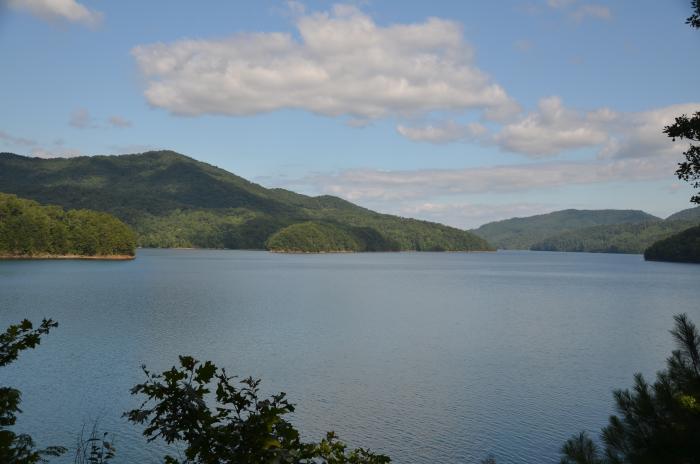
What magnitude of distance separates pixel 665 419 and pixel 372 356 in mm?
33854

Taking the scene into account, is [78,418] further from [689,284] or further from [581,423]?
[689,284]

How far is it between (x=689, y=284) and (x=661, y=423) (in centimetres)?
11965

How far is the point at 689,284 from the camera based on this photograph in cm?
10900

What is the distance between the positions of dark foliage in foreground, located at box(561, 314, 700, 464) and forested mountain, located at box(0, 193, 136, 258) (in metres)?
152

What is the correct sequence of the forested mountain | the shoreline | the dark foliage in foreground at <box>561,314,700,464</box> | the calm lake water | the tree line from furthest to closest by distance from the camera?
the shoreline < the forested mountain < the calm lake water < the dark foliage in foreground at <box>561,314,700,464</box> < the tree line

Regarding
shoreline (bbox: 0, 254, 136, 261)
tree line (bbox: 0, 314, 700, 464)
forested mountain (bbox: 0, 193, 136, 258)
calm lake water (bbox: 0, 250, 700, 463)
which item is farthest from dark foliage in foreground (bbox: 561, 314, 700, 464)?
shoreline (bbox: 0, 254, 136, 261)

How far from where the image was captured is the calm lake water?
81.3 ft

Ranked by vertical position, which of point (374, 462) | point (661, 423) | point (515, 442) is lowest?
point (515, 442)

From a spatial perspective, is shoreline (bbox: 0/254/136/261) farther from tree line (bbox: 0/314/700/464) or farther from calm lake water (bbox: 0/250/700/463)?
tree line (bbox: 0/314/700/464)

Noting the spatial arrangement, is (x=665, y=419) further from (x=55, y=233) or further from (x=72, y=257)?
(x=72, y=257)

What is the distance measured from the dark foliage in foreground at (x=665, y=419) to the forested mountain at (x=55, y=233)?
152 m

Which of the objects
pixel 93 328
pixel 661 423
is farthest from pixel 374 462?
pixel 93 328

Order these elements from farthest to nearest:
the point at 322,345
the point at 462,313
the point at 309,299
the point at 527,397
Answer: the point at 309,299 → the point at 462,313 → the point at 322,345 → the point at 527,397

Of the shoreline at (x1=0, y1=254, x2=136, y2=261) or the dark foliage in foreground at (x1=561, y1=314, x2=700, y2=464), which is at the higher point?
the dark foliage in foreground at (x1=561, y1=314, x2=700, y2=464)
